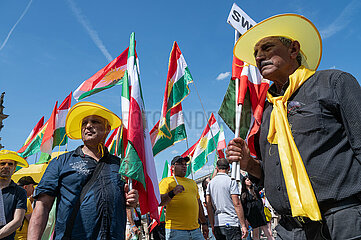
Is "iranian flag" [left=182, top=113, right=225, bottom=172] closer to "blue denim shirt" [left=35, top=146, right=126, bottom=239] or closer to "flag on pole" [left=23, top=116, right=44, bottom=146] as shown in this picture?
"flag on pole" [left=23, top=116, right=44, bottom=146]

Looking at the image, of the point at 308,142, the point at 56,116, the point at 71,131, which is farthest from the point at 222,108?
the point at 56,116

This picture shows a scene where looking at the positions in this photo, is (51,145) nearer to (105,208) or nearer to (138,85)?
(138,85)

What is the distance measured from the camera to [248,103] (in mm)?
3117

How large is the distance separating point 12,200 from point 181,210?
285cm

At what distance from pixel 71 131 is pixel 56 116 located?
543cm

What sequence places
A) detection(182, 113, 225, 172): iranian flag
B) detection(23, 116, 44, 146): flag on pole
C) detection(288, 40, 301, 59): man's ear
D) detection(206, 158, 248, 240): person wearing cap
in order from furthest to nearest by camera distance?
detection(23, 116, 44, 146): flag on pole < detection(182, 113, 225, 172): iranian flag < detection(206, 158, 248, 240): person wearing cap < detection(288, 40, 301, 59): man's ear

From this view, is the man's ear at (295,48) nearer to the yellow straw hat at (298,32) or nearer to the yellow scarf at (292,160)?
the yellow straw hat at (298,32)

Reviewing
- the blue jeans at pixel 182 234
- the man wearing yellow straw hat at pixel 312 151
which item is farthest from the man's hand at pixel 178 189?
the man wearing yellow straw hat at pixel 312 151

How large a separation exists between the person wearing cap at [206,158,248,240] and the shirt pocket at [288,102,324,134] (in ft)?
14.8

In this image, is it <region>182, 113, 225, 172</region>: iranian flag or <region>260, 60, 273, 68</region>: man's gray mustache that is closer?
<region>260, 60, 273, 68</region>: man's gray mustache

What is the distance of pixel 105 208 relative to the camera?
3018 millimetres

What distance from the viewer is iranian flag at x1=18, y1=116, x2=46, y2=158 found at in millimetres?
11316

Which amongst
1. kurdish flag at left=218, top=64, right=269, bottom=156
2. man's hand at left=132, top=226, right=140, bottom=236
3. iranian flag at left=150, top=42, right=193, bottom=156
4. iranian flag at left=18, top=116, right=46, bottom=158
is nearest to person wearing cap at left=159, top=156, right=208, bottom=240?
iranian flag at left=150, top=42, right=193, bottom=156

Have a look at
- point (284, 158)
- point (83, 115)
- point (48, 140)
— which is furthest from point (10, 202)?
point (284, 158)
